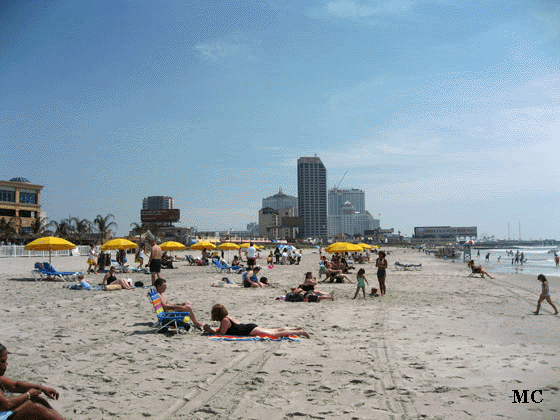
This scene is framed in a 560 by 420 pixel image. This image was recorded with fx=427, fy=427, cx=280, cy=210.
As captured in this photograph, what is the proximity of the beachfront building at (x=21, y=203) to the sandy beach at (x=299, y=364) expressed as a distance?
52.2 metres

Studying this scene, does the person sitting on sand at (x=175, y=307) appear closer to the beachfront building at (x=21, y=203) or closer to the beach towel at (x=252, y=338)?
the beach towel at (x=252, y=338)

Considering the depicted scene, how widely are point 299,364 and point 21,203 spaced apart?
199ft

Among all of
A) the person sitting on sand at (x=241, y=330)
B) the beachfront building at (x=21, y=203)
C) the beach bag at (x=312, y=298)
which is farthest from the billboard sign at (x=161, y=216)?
the person sitting on sand at (x=241, y=330)

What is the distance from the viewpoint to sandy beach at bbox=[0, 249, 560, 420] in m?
4.01

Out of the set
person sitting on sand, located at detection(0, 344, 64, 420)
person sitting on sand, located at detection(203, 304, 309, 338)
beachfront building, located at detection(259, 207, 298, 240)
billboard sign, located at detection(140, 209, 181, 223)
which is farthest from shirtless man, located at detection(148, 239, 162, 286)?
beachfront building, located at detection(259, 207, 298, 240)

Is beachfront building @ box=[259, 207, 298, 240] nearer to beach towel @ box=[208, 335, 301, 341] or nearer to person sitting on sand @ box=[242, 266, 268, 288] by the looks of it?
person sitting on sand @ box=[242, 266, 268, 288]

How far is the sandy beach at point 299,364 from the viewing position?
4008mm

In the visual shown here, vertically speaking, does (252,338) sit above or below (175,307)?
below

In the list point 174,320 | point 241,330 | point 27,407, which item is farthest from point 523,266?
point 27,407

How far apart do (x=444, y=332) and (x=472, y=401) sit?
3605 millimetres

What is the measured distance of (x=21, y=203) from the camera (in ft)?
183

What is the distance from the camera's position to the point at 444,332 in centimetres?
757

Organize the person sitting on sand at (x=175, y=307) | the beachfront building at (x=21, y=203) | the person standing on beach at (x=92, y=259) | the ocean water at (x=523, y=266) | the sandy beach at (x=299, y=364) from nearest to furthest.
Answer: the sandy beach at (x=299, y=364)
the person sitting on sand at (x=175, y=307)
the person standing on beach at (x=92, y=259)
the ocean water at (x=523, y=266)
the beachfront building at (x=21, y=203)

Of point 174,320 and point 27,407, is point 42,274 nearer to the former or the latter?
point 174,320
